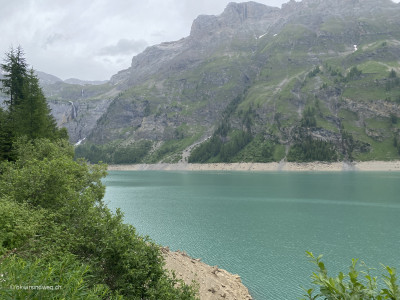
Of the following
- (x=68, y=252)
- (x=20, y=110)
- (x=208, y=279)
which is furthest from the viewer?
(x=20, y=110)

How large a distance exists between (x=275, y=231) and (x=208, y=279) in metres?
26.8

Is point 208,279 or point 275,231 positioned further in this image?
point 275,231

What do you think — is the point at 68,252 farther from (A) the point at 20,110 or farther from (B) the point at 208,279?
(A) the point at 20,110

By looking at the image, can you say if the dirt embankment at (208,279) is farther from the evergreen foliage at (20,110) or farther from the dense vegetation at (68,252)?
the evergreen foliage at (20,110)

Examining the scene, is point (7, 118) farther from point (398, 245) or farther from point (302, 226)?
point (398, 245)

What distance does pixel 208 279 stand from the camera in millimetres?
27109

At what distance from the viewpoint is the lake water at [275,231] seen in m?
33.4

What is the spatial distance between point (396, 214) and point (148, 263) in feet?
226

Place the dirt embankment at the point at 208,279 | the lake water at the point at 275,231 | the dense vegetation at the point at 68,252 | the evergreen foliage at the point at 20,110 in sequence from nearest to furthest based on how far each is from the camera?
1. the dense vegetation at the point at 68,252
2. the dirt embankment at the point at 208,279
3. the lake water at the point at 275,231
4. the evergreen foliage at the point at 20,110

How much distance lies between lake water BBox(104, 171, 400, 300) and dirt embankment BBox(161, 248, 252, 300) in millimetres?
1847

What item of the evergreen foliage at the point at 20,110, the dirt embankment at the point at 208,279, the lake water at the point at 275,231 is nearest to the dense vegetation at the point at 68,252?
the dirt embankment at the point at 208,279

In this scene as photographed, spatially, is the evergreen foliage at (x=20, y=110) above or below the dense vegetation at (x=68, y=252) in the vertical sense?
above

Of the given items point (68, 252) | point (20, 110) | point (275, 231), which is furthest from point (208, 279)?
point (20, 110)

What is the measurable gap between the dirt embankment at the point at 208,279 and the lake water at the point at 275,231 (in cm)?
185
